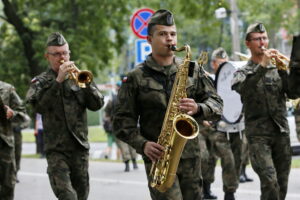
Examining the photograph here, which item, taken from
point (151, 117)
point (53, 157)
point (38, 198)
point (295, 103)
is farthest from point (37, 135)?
point (151, 117)

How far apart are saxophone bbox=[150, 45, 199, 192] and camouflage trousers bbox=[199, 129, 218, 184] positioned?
195 inches

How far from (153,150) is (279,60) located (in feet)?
8.58

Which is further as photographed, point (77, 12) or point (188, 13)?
point (77, 12)

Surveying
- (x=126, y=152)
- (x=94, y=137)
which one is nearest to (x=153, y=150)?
(x=126, y=152)

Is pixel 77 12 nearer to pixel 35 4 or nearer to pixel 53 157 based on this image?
pixel 35 4

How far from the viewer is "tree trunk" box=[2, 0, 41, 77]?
77.2 ft

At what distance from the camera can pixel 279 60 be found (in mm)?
7902

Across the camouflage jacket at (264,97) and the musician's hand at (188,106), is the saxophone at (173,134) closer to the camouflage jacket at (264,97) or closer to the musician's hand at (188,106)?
the musician's hand at (188,106)

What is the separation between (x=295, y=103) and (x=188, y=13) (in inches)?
377

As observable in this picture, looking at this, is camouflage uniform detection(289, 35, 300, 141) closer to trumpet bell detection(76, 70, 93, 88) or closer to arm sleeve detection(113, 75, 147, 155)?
arm sleeve detection(113, 75, 147, 155)

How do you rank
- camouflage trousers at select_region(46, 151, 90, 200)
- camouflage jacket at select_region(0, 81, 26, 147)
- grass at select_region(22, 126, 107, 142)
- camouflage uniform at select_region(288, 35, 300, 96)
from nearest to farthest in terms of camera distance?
camouflage uniform at select_region(288, 35, 300, 96) → camouflage trousers at select_region(46, 151, 90, 200) → camouflage jacket at select_region(0, 81, 26, 147) → grass at select_region(22, 126, 107, 142)

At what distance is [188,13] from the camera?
63.8 ft

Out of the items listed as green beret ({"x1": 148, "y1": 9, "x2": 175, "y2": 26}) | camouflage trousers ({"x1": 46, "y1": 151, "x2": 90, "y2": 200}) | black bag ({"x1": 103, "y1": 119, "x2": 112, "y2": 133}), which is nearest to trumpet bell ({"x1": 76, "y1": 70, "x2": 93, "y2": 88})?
camouflage trousers ({"x1": 46, "y1": 151, "x2": 90, "y2": 200})

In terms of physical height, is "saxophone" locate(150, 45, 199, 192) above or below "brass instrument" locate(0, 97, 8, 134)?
above
